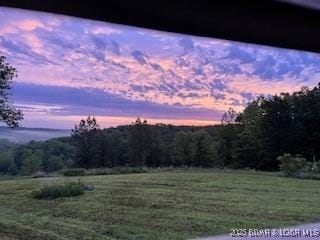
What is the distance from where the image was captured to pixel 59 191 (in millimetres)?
5391

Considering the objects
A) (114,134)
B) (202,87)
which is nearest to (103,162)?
(114,134)

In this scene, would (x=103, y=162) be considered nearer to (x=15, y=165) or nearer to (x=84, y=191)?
(x=84, y=191)

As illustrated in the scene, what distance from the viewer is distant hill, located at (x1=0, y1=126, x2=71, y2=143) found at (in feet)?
15.5

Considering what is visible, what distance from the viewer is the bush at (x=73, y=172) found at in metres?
5.26

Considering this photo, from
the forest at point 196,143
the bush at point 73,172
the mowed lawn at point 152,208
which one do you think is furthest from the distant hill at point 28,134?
the mowed lawn at point 152,208

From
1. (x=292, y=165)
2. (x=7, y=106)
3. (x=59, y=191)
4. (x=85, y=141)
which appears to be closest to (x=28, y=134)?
(x=7, y=106)

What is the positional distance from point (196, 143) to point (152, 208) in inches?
73.2

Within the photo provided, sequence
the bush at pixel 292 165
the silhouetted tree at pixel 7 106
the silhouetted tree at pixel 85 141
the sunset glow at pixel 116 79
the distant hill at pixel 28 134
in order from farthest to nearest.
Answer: the bush at pixel 292 165 < the silhouetted tree at pixel 85 141 < the silhouetted tree at pixel 7 106 < the distant hill at pixel 28 134 < the sunset glow at pixel 116 79

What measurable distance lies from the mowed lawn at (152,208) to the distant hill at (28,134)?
510mm

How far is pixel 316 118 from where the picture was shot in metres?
9.94

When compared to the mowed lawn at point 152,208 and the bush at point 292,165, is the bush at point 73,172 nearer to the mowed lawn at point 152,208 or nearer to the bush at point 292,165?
the mowed lawn at point 152,208

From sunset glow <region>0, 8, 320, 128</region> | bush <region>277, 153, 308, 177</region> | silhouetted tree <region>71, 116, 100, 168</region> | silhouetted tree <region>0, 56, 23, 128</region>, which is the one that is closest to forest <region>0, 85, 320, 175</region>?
silhouetted tree <region>71, 116, 100, 168</region>

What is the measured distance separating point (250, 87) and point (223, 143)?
92.9 inches

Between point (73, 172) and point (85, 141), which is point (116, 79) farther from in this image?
point (73, 172)
